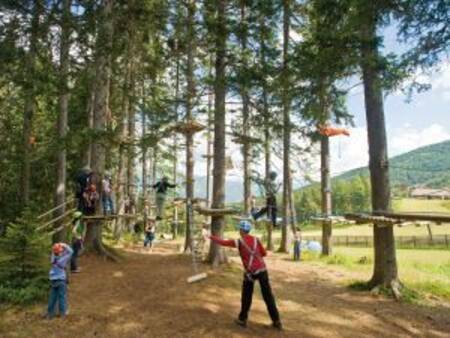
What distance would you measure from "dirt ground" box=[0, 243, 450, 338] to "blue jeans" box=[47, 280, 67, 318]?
0.22 m

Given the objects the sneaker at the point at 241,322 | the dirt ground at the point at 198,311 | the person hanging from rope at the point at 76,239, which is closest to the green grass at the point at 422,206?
the dirt ground at the point at 198,311

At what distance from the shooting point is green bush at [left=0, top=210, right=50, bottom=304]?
10.4m

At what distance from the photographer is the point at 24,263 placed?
35.5ft

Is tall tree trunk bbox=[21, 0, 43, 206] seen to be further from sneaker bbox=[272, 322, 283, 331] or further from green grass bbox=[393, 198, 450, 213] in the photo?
green grass bbox=[393, 198, 450, 213]

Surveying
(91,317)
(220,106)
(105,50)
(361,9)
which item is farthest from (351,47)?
(91,317)

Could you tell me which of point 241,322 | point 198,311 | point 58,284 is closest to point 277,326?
point 241,322

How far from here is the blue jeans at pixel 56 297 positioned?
9664mm

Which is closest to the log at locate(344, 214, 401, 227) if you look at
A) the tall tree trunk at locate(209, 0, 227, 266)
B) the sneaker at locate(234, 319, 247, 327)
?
the sneaker at locate(234, 319, 247, 327)

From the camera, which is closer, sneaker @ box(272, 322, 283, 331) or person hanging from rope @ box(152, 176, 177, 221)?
sneaker @ box(272, 322, 283, 331)

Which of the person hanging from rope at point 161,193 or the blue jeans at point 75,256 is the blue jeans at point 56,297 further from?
the person hanging from rope at point 161,193

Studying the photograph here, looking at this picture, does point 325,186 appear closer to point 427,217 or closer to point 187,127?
point 187,127

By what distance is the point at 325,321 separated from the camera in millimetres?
10188

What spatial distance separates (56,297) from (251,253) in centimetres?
403

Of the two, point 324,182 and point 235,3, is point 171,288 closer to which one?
point 235,3
